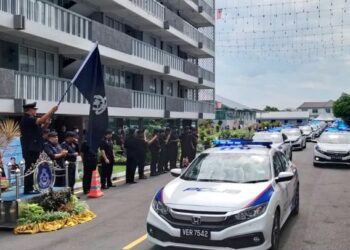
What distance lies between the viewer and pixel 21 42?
736 inches

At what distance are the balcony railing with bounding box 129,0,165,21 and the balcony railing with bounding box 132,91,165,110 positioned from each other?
4892mm

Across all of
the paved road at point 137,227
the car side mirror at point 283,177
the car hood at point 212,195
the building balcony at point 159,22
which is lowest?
the paved road at point 137,227

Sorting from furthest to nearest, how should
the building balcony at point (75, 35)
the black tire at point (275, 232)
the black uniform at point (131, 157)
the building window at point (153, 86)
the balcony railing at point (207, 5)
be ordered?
the balcony railing at point (207, 5), the building window at point (153, 86), the building balcony at point (75, 35), the black uniform at point (131, 157), the black tire at point (275, 232)

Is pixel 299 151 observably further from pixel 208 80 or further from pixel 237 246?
pixel 237 246

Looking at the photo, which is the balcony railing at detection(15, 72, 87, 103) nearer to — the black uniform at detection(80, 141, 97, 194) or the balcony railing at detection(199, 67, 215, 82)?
the black uniform at detection(80, 141, 97, 194)

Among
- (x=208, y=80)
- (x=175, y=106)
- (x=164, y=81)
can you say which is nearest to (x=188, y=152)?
(x=175, y=106)

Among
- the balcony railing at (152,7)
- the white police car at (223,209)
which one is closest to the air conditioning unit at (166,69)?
the balcony railing at (152,7)

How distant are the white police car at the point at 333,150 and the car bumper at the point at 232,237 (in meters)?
14.3

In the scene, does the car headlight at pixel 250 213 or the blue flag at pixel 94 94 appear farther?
the blue flag at pixel 94 94

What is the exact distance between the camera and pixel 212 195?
22.3 ft

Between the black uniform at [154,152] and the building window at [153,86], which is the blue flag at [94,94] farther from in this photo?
the building window at [153,86]

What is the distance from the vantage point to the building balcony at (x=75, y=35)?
675 inches

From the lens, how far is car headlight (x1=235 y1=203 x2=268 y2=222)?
21.1 ft

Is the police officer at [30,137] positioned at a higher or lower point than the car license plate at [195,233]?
higher
